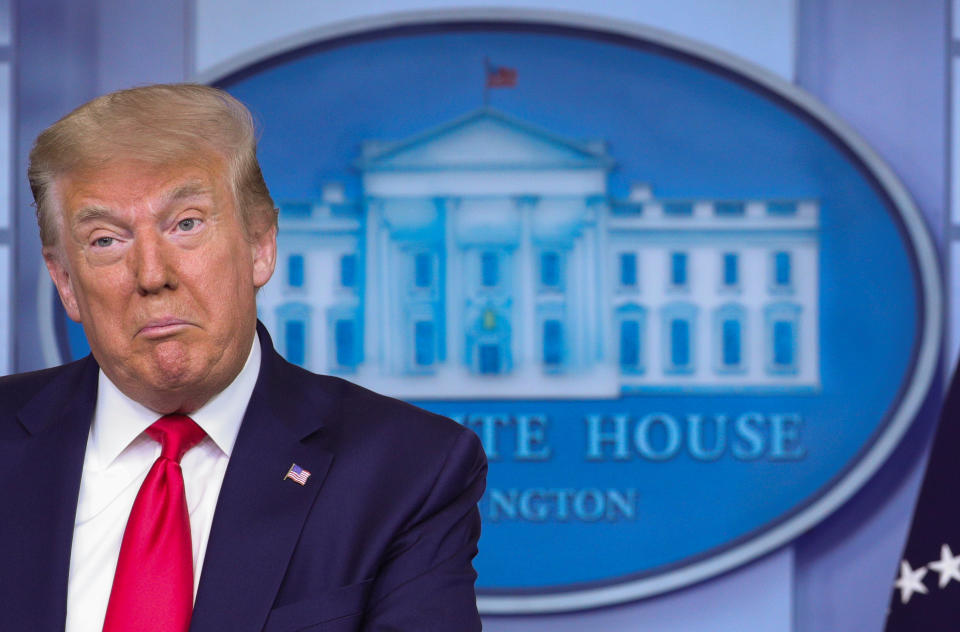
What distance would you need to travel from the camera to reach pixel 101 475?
4.03 ft

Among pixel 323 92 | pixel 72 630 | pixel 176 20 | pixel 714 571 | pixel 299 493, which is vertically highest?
pixel 176 20

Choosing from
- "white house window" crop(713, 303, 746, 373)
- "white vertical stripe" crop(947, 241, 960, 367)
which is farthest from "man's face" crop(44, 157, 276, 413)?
"white vertical stripe" crop(947, 241, 960, 367)

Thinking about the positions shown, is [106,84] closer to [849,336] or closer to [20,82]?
[20,82]

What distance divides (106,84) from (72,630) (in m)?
1.66

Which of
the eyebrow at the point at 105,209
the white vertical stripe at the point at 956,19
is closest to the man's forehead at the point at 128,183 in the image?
the eyebrow at the point at 105,209

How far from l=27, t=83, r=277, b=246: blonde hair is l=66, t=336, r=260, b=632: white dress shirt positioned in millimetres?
202

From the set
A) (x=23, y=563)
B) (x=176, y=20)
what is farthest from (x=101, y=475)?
(x=176, y=20)

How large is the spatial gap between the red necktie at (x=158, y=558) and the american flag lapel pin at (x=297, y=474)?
0.39ft

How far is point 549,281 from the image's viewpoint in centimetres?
244

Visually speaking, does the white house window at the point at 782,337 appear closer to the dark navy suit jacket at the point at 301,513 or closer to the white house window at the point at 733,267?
the white house window at the point at 733,267

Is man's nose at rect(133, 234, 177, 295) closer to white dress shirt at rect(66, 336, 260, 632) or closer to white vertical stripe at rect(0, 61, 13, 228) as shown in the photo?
white dress shirt at rect(66, 336, 260, 632)

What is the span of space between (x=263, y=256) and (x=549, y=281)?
125cm

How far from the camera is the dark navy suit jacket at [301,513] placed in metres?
1.14

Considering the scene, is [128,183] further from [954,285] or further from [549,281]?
[954,285]
